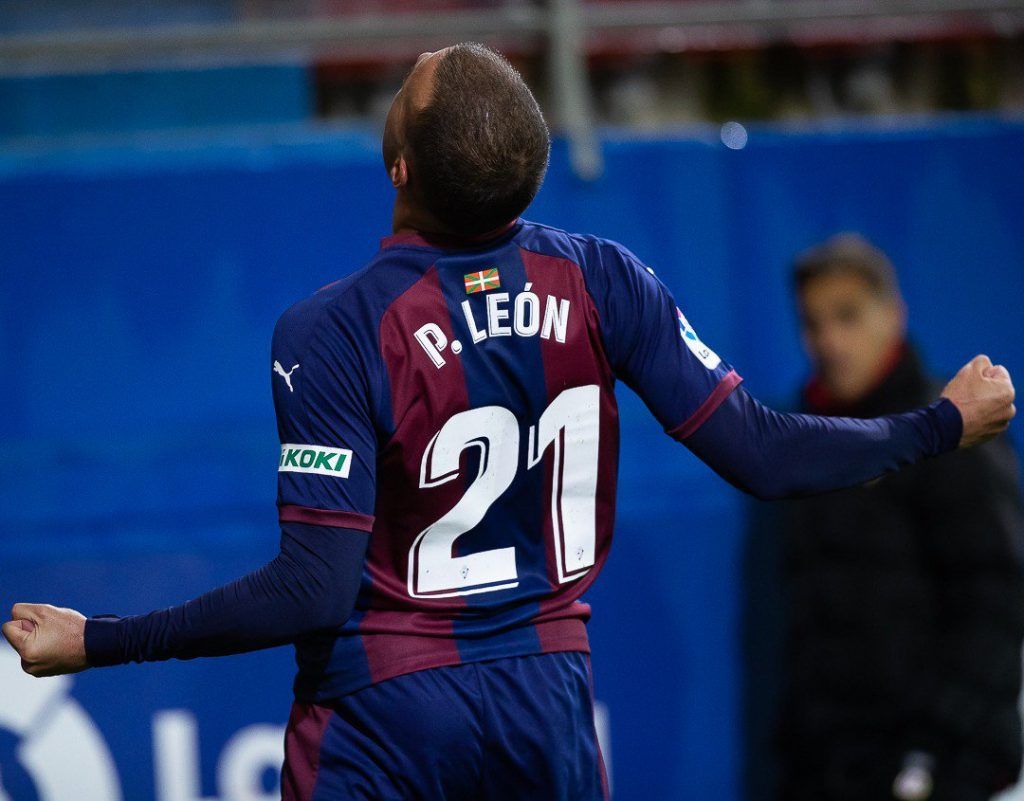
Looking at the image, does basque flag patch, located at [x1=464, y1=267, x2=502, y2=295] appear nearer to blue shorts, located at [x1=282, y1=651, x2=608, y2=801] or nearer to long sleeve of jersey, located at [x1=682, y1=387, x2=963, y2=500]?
long sleeve of jersey, located at [x1=682, y1=387, x2=963, y2=500]

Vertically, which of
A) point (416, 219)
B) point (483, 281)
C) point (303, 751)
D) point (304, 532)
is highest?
point (416, 219)

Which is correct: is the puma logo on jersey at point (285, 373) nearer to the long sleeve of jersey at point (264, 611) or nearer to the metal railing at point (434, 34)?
the long sleeve of jersey at point (264, 611)

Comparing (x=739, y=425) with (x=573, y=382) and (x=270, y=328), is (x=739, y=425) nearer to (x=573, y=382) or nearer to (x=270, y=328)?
(x=573, y=382)

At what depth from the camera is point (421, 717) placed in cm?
195

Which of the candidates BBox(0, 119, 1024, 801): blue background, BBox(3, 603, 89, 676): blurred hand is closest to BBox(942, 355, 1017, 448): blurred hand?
BBox(3, 603, 89, 676): blurred hand

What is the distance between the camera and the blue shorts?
1961 millimetres

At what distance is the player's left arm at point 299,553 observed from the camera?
6.04 feet

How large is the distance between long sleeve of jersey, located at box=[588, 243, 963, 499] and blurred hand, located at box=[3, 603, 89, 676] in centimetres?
90

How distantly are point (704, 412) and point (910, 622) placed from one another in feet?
4.72

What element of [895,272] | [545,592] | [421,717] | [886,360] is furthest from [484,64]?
[895,272]

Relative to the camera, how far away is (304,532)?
1849 millimetres

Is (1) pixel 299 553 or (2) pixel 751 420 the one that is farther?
(2) pixel 751 420

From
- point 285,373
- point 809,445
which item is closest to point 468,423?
point 285,373

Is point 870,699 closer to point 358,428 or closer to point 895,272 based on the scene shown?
point 895,272
